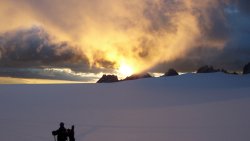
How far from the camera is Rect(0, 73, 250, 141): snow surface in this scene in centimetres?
1652

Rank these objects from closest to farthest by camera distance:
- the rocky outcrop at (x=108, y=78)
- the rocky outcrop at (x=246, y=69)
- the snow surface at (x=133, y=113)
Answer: the snow surface at (x=133, y=113) → the rocky outcrop at (x=246, y=69) → the rocky outcrop at (x=108, y=78)

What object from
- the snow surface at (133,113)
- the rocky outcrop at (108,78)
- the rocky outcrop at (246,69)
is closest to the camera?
the snow surface at (133,113)

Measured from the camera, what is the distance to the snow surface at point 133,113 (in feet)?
54.2

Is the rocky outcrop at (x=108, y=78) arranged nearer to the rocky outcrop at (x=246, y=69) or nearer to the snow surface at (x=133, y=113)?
the rocky outcrop at (x=246, y=69)

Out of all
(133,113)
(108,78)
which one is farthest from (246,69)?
(133,113)

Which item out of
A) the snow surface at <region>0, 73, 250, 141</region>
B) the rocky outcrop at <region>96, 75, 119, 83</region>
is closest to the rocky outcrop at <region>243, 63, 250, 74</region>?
the snow surface at <region>0, 73, 250, 141</region>

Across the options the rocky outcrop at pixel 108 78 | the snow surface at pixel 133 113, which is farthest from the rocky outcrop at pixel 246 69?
the rocky outcrop at pixel 108 78

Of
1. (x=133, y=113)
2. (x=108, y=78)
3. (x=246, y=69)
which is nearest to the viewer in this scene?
(x=133, y=113)

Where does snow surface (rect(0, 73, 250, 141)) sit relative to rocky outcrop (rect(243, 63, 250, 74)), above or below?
below

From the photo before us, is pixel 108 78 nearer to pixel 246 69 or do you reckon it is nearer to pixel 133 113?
pixel 246 69

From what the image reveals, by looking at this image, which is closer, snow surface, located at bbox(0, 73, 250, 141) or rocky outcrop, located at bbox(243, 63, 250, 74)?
snow surface, located at bbox(0, 73, 250, 141)

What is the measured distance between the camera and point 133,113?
23047 millimetres

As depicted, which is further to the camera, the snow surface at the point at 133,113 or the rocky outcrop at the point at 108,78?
the rocky outcrop at the point at 108,78

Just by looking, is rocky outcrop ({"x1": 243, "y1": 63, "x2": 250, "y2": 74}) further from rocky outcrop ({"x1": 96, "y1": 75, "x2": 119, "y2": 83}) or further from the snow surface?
rocky outcrop ({"x1": 96, "y1": 75, "x2": 119, "y2": 83})
